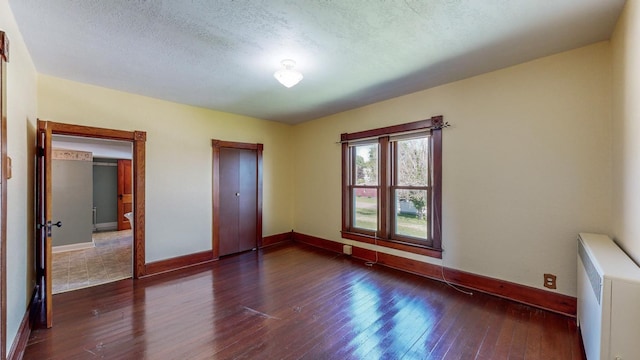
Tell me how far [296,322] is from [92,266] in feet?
12.5

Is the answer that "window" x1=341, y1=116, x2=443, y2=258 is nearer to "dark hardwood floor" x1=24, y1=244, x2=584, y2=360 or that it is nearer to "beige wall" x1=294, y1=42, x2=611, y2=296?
"beige wall" x1=294, y1=42, x2=611, y2=296

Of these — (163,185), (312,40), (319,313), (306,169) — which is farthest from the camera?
(306,169)

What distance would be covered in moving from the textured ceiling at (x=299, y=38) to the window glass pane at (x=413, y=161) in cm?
82

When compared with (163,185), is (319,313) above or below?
below

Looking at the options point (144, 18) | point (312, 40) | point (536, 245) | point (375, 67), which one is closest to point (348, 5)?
point (312, 40)

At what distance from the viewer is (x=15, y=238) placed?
2.05 metres

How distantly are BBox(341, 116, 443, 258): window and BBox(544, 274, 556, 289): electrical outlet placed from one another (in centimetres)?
107

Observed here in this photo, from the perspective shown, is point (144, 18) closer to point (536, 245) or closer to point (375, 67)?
point (375, 67)

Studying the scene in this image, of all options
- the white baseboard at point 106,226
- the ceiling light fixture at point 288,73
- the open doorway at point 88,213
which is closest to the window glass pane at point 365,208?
the ceiling light fixture at point 288,73

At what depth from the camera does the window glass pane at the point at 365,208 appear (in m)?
4.36

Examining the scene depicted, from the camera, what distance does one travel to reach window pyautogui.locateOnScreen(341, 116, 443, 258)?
354 centimetres

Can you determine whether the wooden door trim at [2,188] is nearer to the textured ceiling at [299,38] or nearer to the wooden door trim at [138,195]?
the textured ceiling at [299,38]

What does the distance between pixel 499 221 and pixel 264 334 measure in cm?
280

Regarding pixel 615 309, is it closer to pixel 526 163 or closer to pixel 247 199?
pixel 526 163
